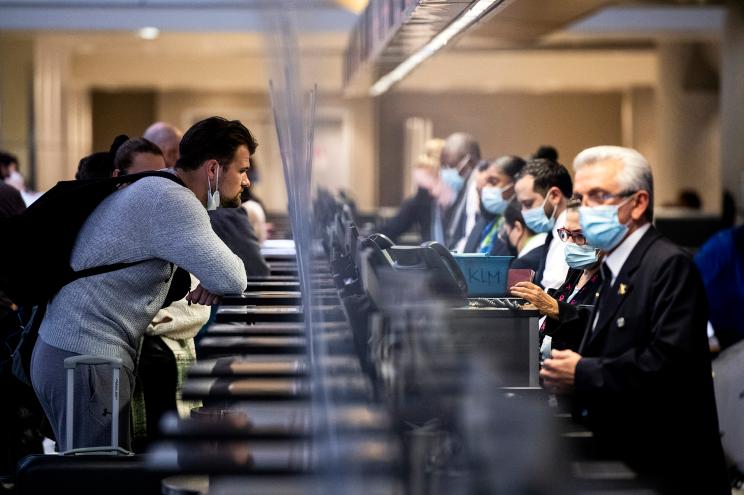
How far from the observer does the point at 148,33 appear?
17.4 m

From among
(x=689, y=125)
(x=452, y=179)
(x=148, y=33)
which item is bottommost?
(x=452, y=179)

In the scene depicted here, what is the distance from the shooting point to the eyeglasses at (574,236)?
153 inches

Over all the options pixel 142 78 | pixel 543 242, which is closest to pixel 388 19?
pixel 543 242

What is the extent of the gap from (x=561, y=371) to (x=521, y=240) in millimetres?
2021

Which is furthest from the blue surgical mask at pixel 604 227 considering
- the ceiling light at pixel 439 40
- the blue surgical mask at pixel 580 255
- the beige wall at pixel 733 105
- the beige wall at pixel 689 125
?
the beige wall at pixel 689 125

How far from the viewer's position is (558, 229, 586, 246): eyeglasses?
388 cm

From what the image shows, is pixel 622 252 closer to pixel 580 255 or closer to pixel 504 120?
pixel 580 255

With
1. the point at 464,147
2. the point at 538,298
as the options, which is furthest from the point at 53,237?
the point at 464,147

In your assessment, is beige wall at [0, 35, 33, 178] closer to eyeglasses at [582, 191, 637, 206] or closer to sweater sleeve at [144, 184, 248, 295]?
sweater sleeve at [144, 184, 248, 295]

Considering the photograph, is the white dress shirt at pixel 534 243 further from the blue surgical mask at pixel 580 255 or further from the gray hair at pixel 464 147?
Answer: the gray hair at pixel 464 147

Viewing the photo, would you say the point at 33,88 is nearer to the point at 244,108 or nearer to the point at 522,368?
the point at 244,108

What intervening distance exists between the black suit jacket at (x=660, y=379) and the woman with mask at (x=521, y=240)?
142 cm

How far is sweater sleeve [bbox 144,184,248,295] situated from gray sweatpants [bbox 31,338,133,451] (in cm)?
38

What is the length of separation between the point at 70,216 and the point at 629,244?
1583 millimetres
